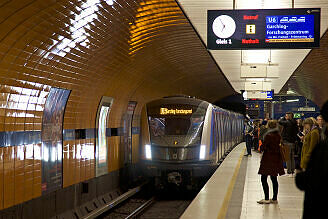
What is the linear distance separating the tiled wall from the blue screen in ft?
6.54

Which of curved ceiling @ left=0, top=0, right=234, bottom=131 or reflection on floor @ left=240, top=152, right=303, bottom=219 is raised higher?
curved ceiling @ left=0, top=0, right=234, bottom=131

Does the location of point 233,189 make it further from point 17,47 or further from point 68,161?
point 17,47

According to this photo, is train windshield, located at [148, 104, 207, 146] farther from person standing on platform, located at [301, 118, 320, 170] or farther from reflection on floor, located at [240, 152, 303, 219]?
person standing on platform, located at [301, 118, 320, 170]

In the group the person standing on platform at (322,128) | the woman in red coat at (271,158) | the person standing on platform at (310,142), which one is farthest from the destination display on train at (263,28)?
the person standing on platform at (310,142)

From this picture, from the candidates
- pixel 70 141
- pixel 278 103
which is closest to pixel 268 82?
pixel 70 141

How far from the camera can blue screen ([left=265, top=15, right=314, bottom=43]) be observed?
360 inches

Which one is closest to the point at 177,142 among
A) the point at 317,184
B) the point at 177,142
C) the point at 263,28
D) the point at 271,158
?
the point at 177,142

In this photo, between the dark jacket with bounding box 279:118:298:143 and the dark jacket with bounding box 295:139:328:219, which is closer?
the dark jacket with bounding box 295:139:328:219

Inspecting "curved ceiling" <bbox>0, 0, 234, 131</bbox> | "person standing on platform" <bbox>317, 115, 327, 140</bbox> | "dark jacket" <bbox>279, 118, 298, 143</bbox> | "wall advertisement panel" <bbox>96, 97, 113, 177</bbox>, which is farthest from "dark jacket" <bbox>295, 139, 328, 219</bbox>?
"wall advertisement panel" <bbox>96, 97, 113, 177</bbox>

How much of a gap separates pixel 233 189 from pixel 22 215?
5074 mm

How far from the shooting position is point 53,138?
34.0 ft

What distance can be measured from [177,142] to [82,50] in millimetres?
5446

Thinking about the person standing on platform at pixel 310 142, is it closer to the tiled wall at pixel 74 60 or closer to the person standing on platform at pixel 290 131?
the tiled wall at pixel 74 60

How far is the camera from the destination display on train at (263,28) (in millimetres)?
9148
